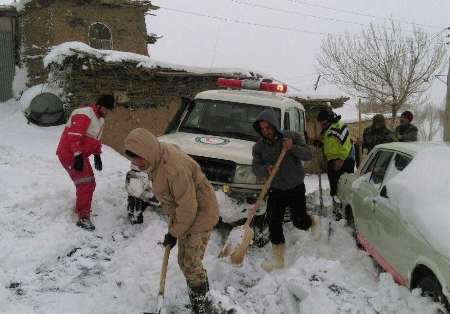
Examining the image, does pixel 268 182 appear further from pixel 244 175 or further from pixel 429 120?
pixel 429 120

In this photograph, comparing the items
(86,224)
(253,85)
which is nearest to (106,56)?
(253,85)

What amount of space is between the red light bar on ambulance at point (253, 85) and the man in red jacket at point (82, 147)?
2.26 metres

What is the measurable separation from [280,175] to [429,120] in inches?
2580

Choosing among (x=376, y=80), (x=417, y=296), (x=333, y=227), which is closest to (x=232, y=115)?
(x=333, y=227)

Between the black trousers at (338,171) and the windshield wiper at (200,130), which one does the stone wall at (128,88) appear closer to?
the windshield wiper at (200,130)

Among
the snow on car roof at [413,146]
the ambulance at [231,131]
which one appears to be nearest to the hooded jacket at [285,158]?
the ambulance at [231,131]

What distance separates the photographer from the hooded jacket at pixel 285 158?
5020 mm

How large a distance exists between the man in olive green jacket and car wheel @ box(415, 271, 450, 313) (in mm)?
1723

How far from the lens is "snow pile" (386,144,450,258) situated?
316 centimetres

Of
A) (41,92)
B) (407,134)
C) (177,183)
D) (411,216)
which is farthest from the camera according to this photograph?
(41,92)

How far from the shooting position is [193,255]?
12.2 feet

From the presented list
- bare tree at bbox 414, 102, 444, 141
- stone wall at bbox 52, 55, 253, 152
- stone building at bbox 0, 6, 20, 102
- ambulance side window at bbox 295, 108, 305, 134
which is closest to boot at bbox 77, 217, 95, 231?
ambulance side window at bbox 295, 108, 305, 134

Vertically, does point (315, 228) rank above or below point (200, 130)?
below

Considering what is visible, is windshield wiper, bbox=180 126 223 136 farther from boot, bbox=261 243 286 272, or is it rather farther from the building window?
the building window
